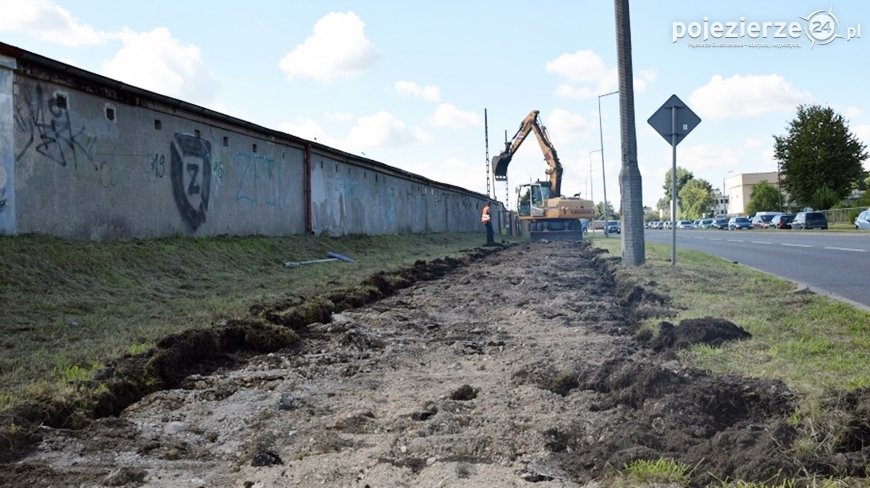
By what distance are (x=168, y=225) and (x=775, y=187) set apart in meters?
95.9

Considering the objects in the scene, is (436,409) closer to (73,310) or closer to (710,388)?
(710,388)

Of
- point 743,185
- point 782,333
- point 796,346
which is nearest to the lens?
point 796,346

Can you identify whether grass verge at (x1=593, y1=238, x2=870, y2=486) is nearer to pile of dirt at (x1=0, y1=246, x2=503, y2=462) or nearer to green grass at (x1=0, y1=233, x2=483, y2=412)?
pile of dirt at (x1=0, y1=246, x2=503, y2=462)

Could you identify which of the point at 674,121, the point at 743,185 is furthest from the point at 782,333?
the point at 743,185

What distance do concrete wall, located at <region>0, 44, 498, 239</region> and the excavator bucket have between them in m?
17.2

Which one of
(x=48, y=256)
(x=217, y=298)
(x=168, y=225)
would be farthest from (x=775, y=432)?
(x=168, y=225)

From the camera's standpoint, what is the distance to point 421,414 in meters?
4.98

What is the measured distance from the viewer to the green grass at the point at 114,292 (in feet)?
20.6

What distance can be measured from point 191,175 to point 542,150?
26829 mm

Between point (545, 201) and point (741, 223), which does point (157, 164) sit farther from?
point (741, 223)

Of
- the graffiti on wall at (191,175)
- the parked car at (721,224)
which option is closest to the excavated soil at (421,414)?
the graffiti on wall at (191,175)

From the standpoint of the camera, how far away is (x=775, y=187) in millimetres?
97562

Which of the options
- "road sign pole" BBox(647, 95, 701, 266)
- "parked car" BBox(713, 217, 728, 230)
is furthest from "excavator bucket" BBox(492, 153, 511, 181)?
"parked car" BBox(713, 217, 728, 230)

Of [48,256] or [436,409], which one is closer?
[436,409]
